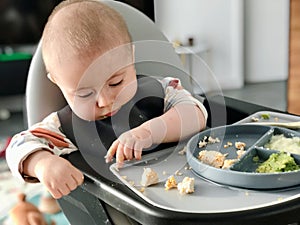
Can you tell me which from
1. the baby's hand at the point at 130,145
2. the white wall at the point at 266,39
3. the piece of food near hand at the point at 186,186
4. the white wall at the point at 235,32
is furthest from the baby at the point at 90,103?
the white wall at the point at 266,39

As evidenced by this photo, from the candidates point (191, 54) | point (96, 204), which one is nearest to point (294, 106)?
point (191, 54)

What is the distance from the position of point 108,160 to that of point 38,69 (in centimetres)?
25

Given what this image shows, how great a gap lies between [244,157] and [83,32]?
0.28 m

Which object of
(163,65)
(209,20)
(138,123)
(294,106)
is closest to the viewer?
(138,123)

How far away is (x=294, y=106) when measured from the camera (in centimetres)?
225

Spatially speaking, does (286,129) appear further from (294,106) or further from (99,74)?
(294,106)

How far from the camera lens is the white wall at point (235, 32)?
109 inches

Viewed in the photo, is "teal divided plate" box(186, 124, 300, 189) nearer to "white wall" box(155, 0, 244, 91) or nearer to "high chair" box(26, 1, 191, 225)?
"high chair" box(26, 1, 191, 225)

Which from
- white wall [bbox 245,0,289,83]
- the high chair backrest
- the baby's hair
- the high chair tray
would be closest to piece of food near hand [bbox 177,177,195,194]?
the high chair tray

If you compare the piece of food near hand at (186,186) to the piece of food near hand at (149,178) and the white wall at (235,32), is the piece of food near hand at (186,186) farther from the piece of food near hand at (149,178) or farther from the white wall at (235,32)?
the white wall at (235,32)

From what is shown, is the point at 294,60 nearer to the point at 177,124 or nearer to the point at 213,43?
the point at 213,43

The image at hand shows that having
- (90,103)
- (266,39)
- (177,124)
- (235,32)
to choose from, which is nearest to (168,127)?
(177,124)

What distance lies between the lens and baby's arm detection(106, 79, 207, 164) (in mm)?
685

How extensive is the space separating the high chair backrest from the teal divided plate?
0.23m
